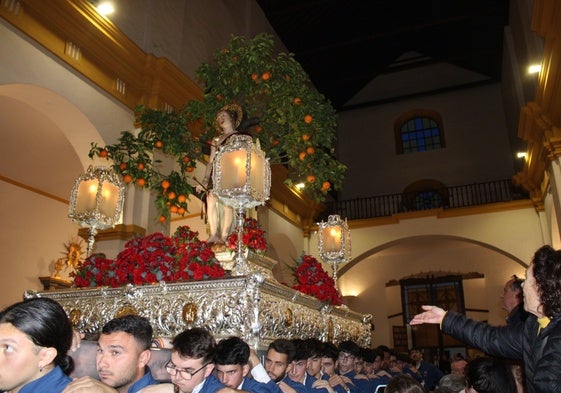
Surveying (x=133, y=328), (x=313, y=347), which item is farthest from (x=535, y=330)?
(x=313, y=347)

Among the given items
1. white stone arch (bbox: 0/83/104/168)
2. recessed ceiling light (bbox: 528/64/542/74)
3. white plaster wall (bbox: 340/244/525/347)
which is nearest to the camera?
white stone arch (bbox: 0/83/104/168)

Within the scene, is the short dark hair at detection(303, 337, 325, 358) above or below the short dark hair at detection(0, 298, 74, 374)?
below

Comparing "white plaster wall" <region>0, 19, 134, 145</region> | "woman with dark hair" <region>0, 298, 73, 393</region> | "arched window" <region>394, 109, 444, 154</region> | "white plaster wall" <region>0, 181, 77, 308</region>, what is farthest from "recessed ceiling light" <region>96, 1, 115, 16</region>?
"arched window" <region>394, 109, 444, 154</region>

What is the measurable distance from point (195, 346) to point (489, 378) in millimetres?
1552

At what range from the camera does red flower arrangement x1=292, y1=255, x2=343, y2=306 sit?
4980 mm

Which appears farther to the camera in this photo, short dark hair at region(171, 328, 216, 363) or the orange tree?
the orange tree

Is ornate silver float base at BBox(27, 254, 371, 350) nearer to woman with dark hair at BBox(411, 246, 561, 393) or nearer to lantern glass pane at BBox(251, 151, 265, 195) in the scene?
lantern glass pane at BBox(251, 151, 265, 195)

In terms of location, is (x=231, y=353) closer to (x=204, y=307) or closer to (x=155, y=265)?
(x=204, y=307)

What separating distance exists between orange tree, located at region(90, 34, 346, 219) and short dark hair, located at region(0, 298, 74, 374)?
3.40 metres

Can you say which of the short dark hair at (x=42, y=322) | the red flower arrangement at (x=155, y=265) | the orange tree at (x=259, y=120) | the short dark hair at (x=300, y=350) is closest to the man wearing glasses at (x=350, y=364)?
the short dark hair at (x=300, y=350)

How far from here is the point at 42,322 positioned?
6.02 ft

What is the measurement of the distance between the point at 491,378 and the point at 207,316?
68.8 inches

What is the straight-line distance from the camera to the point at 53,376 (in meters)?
1.82

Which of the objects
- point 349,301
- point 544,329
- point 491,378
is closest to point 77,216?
point 491,378
